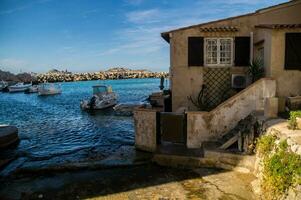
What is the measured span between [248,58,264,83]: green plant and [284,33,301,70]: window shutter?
1.19m

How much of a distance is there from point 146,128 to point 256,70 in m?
5.61

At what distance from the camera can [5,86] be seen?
86500 mm

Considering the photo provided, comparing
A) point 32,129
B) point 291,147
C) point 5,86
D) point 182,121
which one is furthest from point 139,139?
point 5,86

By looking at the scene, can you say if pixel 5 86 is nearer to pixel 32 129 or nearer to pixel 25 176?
pixel 32 129

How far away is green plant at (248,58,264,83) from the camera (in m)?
13.6

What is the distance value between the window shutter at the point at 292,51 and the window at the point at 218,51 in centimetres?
272

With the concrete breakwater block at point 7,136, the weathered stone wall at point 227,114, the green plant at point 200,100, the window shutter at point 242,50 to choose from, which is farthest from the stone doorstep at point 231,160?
the concrete breakwater block at point 7,136

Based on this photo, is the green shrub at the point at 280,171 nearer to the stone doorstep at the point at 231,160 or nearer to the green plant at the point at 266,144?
the green plant at the point at 266,144

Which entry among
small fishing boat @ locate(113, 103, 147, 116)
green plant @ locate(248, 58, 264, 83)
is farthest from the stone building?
small fishing boat @ locate(113, 103, 147, 116)

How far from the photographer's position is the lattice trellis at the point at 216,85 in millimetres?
14719

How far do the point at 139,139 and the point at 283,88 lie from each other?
672 cm

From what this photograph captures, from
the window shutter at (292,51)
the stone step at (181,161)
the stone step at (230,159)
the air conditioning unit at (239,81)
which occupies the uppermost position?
the window shutter at (292,51)

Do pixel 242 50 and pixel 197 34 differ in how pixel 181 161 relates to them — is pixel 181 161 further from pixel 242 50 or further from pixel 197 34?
pixel 242 50

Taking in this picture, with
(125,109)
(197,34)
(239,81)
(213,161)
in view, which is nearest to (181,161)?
(213,161)
